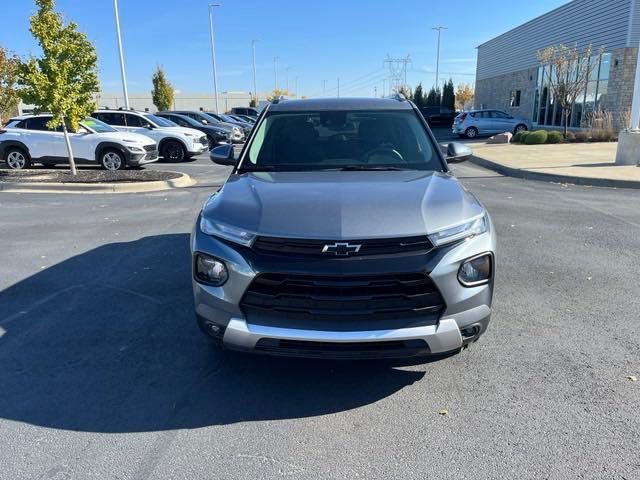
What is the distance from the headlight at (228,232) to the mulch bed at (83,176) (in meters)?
9.73

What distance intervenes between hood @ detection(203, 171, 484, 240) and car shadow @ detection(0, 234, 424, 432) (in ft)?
3.52

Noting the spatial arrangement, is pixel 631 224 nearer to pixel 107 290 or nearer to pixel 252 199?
pixel 252 199

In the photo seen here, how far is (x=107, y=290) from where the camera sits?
196 inches

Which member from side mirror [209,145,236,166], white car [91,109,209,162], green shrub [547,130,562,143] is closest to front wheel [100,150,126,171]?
white car [91,109,209,162]

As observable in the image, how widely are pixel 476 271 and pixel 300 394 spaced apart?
1317 millimetres

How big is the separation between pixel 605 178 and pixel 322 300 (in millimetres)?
11056

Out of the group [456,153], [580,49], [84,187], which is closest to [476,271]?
[456,153]

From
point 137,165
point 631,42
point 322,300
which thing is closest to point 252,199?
point 322,300

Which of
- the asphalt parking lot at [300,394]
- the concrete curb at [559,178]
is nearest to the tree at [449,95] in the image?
the concrete curb at [559,178]

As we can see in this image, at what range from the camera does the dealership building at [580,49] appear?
75.0ft

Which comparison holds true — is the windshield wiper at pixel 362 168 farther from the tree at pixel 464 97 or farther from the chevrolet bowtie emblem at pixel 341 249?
the tree at pixel 464 97

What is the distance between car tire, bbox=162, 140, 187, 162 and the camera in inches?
686

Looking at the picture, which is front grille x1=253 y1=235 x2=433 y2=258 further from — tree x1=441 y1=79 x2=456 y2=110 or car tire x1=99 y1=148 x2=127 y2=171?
tree x1=441 y1=79 x2=456 y2=110

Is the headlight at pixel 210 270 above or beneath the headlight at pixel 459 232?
beneath
